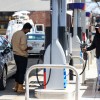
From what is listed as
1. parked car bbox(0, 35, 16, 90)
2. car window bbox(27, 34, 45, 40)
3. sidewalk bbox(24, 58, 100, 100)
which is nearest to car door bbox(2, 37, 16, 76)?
parked car bbox(0, 35, 16, 90)

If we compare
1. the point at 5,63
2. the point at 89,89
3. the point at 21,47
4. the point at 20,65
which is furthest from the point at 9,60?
the point at 89,89

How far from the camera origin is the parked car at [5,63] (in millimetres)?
11297

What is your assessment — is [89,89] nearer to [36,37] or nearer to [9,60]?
[9,60]

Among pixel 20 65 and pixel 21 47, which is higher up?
pixel 21 47

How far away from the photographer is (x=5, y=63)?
11.6 metres

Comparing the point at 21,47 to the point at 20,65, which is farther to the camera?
the point at 20,65

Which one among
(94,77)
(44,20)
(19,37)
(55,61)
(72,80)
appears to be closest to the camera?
(55,61)

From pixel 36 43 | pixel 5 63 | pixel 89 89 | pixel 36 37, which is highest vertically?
pixel 5 63

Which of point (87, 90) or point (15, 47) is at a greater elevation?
point (15, 47)

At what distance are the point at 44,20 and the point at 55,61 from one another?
31695 mm

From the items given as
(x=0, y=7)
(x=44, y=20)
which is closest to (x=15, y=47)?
(x=0, y=7)

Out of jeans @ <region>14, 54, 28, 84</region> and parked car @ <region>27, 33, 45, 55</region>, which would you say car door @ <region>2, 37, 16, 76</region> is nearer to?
jeans @ <region>14, 54, 28, 84</region>

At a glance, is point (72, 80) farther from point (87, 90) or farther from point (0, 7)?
point (0, 7)

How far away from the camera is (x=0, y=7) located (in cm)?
1383
